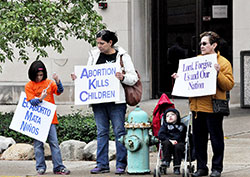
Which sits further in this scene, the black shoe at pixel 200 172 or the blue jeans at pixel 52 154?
the blue jeans at pixel 52 154

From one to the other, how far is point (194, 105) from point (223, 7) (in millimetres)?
8959

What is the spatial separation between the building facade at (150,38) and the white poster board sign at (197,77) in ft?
27.9

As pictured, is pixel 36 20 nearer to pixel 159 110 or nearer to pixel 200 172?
pixel 159 110

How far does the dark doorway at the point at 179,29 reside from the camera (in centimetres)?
1677

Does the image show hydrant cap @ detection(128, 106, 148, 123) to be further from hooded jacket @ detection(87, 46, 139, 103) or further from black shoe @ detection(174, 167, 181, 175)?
black shoe @ detection(174, 167, 181, 175)

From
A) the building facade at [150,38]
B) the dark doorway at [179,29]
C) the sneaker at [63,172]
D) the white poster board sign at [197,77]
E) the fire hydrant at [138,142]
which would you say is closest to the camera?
the white poster board sign at [197,77]

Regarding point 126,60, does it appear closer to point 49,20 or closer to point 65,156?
point 65,156

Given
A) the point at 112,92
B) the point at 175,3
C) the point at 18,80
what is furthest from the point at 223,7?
the point at 112,92

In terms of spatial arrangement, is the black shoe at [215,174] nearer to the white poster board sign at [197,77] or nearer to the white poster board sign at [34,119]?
the white poster board sign at [197,77]

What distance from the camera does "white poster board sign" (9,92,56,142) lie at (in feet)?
28.5

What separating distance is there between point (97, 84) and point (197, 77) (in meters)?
1.35

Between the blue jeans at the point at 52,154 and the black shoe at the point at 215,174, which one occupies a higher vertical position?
the blue jeans at the point at 52,154

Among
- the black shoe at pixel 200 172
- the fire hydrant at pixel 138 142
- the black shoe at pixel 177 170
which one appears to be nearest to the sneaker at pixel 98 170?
the fire hydrant at pixel 138 142

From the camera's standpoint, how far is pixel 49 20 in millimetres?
11484
